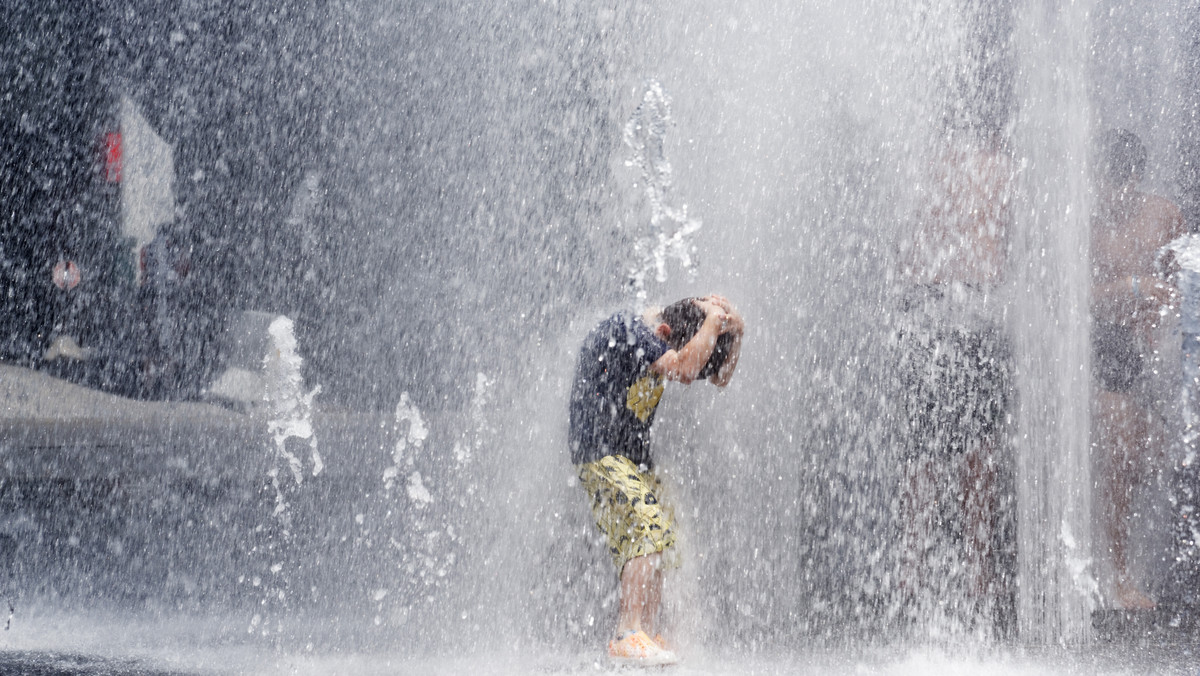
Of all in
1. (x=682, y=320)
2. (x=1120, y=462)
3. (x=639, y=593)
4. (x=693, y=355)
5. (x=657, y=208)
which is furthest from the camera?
(x=657, y=208)

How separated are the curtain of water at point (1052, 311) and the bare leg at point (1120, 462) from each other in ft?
0.32

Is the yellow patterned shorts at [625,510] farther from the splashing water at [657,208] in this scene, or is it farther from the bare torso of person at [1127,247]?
the bare torso of person at [1127,247]

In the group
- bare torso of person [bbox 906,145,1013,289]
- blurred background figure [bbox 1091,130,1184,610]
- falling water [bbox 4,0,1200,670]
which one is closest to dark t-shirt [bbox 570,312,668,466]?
falling water [bbox 4,0,1200,670]

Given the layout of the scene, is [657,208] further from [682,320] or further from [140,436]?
[140,436]

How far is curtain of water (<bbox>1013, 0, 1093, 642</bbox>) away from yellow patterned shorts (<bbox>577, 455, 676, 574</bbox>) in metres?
1.37

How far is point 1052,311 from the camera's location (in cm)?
317

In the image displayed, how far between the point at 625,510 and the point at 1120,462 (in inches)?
74.1

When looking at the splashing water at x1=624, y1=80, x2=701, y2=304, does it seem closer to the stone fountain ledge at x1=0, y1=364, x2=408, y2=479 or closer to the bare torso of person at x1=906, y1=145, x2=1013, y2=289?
the bare torso of person at x1=906, y1=145, x2=1013, y2=289

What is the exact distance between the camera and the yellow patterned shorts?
2486 mm

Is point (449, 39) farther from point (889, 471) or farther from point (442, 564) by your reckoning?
point (889, 471)

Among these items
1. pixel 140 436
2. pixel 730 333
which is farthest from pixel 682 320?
pixel 140 436

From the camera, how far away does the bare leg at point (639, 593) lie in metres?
2.46

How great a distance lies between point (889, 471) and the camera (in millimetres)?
3277

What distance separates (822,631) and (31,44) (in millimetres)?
6534
